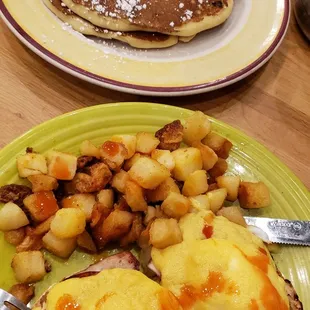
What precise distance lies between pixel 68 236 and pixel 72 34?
2.58 ft

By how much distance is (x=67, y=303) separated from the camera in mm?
1090

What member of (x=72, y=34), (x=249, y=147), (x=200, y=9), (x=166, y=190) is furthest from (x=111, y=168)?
(x=200, y=9)

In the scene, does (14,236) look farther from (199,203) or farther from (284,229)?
(284,229)

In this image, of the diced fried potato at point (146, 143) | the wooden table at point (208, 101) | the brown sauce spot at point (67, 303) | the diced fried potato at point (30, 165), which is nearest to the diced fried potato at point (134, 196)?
the diced fried potato at point (146, 143)

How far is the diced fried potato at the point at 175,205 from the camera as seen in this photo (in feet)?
4.37

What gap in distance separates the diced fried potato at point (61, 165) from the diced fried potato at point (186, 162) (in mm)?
292

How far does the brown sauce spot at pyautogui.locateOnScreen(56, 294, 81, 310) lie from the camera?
1081 millimetres

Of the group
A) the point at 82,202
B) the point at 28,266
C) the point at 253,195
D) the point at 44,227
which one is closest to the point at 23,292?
the point at 28,266

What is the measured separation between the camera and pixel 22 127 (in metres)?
1.59

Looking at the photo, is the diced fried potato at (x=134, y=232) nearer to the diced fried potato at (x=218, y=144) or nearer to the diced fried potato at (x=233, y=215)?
the diced fried potato at (x=233, y=215)

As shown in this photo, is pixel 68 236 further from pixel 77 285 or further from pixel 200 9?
pixel 200 9

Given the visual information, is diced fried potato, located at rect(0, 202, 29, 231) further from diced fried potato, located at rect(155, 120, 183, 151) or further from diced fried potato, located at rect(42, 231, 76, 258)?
diced fried potato, located at rect(155, 120, 183, 151)

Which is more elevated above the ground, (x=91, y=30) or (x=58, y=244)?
(x=91, y=30)

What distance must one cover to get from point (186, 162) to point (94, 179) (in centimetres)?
27
